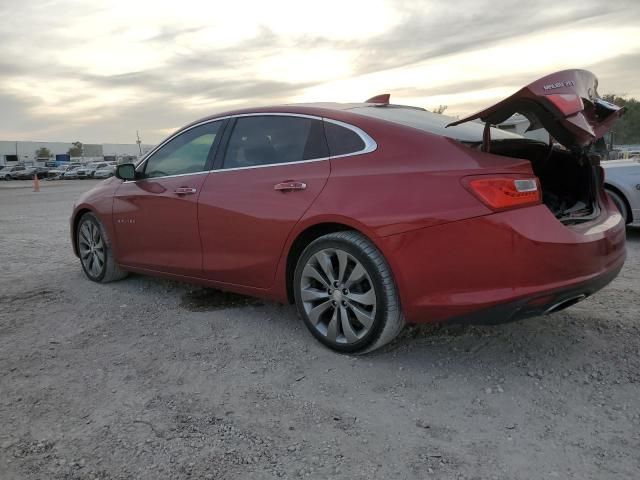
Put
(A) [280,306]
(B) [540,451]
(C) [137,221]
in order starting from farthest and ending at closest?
(C) [137,221] → (A) [280,306] → (B) [540,451]

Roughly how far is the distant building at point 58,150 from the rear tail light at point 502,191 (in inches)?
3546

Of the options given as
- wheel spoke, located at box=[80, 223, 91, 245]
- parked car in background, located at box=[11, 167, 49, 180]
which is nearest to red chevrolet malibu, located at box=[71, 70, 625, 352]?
wheel spoke, located at box=[80, 223, 91, 245]

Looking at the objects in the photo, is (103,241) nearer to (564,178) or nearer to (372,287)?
(372,287)

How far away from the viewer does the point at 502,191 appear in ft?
9.41

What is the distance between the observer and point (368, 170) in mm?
3260

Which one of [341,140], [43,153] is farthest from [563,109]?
[43,153]

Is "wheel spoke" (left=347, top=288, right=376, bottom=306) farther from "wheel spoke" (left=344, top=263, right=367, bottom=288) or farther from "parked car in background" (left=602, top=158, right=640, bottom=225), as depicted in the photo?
"parked car in background" (left=602, top=158, right=640, bottom=225)

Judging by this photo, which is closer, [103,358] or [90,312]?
[103,358]

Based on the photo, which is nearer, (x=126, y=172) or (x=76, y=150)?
(x=126, y=172)

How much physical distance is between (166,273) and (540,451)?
10.5 ft

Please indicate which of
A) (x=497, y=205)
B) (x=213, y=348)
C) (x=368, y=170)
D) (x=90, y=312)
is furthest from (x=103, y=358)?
(x=497, y=205)

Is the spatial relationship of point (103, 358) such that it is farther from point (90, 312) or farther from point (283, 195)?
point (283, 195)

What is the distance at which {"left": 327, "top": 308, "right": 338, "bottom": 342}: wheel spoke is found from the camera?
Answer: 345 centimetres

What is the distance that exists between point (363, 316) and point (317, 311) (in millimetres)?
359
